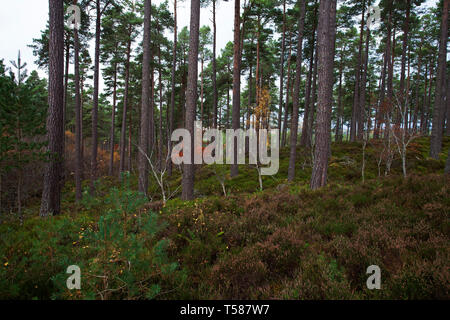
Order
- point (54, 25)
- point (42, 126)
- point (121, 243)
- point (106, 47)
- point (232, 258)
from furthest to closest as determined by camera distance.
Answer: point (106, 47) → point (54, 25) → point (42, 126) → point (232, 258) → point (121, 243)

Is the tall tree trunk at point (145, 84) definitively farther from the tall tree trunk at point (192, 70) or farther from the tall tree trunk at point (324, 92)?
the tall tree trunk at point (324, 92)

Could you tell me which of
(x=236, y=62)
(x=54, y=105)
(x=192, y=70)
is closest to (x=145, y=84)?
(x=192, y=70)

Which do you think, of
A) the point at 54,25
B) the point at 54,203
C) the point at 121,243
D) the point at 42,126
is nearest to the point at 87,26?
the point at 54,25

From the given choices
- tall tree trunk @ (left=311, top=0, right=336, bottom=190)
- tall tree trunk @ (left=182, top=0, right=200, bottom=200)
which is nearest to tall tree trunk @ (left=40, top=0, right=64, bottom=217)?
tall tree trunk @ (left=182, top=0, right=200, bottom=200)

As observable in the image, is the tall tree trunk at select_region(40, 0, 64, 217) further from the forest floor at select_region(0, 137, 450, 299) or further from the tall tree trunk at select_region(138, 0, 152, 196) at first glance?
the tall tree trunk at select_region(138, 0, 152, 196)

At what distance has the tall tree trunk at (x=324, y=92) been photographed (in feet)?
22.9

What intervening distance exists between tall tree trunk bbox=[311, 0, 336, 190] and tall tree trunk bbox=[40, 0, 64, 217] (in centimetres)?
879

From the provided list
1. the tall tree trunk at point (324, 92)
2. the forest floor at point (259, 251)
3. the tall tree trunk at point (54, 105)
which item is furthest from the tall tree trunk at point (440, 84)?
the tall tree trunk at point (54, 105)

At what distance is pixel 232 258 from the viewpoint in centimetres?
328

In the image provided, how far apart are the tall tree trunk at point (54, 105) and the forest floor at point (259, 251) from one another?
4.13 ft

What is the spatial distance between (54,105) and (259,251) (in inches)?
308

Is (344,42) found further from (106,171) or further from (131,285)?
(106,171)
